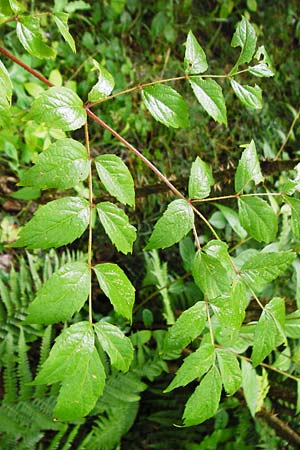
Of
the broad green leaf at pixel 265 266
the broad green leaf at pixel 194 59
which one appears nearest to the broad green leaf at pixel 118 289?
the broad green leaf at pixel 265 266

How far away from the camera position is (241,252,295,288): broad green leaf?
860mm

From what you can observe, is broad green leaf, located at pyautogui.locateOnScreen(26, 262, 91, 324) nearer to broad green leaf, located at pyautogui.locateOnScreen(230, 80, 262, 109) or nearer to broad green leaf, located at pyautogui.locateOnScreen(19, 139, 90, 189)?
broad green leaf, located at pyautogui.locateOnScreen(19, 139, 90, 189)

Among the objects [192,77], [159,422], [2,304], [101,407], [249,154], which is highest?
[192,77]

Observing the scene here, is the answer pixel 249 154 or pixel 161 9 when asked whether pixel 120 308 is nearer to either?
pixel 249 154

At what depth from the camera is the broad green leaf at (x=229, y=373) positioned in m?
0.78

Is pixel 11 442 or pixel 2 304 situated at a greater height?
pixel 2 304

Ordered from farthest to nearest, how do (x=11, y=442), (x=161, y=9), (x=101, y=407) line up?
(x=161, y=9) → (x=101, y=407) → (x=11, y=442)

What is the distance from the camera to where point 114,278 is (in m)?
0.71

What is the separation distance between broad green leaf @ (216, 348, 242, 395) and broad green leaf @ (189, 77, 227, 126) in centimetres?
40

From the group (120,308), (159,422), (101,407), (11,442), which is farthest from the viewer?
(159,422)

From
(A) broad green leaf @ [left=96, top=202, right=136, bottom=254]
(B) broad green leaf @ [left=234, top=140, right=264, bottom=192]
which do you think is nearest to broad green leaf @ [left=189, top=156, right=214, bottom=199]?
(B) broad green leaf @ [left=234, top=140, right=264, bottom=192]

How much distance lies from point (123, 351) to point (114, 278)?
0.11 m

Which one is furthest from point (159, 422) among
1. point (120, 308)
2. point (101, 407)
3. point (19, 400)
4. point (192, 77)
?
point (192, 77)

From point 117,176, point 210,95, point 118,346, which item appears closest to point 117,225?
point 117,176
